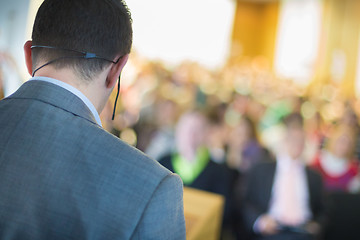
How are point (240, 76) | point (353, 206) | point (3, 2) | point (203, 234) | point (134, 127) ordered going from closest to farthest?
point (3, 2), point (203, 234), point (353, 206), point (134, 127), point (240, 76)

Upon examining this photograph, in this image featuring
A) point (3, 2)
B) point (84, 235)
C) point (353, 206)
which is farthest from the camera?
point (353, 206)

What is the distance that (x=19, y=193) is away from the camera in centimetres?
54

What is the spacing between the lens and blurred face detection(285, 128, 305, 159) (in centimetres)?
259

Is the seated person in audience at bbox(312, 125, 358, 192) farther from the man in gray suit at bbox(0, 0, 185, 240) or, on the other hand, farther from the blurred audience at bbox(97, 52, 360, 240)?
the man in gray suit at bbox(0, 0, 185, 240)

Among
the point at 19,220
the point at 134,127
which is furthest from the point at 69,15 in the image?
the point at 134,127

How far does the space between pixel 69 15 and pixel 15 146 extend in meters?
0.23

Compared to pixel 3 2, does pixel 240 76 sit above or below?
below

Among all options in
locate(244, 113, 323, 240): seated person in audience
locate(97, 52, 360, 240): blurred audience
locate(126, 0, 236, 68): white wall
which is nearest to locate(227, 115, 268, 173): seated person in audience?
locate(97, 52, 360, 240): blurred audience

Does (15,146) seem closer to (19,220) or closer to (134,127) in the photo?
(19,220)

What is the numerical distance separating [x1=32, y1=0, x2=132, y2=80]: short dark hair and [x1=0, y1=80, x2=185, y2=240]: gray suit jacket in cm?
11

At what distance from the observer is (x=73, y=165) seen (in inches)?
21.0

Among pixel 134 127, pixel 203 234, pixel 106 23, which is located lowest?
pixel 134 127

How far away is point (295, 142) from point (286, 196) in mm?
394

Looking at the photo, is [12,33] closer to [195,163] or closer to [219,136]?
[195,163]
